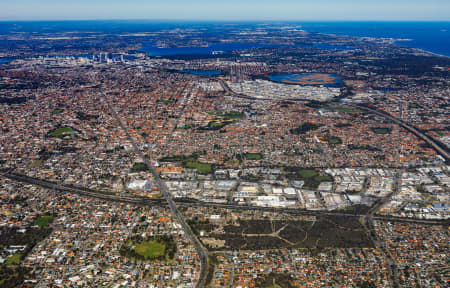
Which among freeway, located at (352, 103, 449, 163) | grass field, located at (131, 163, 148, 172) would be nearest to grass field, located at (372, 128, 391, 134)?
freeway, located at (352, 103, 449, 163)

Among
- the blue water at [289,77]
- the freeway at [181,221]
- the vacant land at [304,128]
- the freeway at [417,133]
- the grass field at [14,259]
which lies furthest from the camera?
the blue water at [289,77]

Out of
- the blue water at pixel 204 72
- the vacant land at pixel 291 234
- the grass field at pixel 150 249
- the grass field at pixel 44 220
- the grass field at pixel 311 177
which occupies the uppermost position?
the blue water at pixel 204 72

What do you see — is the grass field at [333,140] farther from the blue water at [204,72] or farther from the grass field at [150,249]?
the blue water at [204,72]

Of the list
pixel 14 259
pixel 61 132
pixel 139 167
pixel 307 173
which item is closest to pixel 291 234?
pixel 307 173

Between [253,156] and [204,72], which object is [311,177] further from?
[204,72]

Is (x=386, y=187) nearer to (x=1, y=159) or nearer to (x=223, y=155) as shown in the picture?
(x=223, y=155)

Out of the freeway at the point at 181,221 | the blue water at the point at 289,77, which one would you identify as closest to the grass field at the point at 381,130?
the blue water at the point at 289,77

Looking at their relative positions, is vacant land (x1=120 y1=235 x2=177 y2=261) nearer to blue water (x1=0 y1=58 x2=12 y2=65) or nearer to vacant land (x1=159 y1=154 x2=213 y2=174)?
vacant land (x1=159 y1=154 x2=213 y2=174)
